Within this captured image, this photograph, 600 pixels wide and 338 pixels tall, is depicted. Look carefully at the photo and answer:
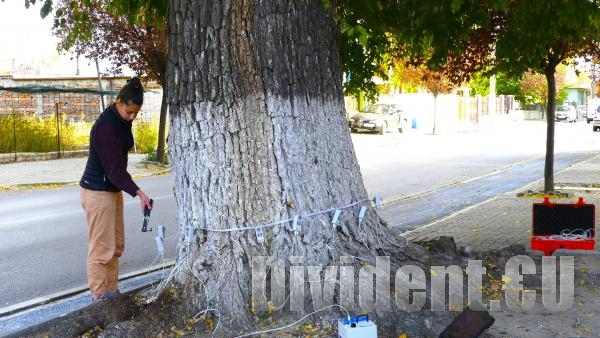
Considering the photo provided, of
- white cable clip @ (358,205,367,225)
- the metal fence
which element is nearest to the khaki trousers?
white cable clip @ (358,205,367,225)

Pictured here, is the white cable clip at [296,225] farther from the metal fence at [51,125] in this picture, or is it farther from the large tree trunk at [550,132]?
the metal fence at [51,125]

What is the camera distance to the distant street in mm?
8453

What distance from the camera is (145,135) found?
27.0 meters

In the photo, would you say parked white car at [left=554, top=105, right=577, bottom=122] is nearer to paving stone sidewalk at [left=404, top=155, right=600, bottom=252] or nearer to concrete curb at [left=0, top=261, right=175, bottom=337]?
paving stone sidewalk at [left=404, top=155, right=600, bottom=252]

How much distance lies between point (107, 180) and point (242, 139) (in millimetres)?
1183

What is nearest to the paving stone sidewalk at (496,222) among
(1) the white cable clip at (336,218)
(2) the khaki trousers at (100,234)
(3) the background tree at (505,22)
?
(3) the background tree at (505,22)

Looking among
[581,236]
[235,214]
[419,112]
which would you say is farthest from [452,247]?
[419,112]

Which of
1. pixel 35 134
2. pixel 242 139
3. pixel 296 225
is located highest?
pixel 242 139

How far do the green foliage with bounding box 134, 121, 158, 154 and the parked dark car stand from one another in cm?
1388

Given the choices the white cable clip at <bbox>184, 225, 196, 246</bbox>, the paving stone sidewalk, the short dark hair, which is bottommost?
the paving stone sidewalk

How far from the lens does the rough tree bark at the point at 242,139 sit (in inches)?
215

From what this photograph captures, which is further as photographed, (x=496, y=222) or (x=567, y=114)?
(x=567, y=114)

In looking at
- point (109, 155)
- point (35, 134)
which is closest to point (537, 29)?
point (109, 155)

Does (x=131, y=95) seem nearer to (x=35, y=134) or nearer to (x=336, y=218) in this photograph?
(x=336, y=218)
